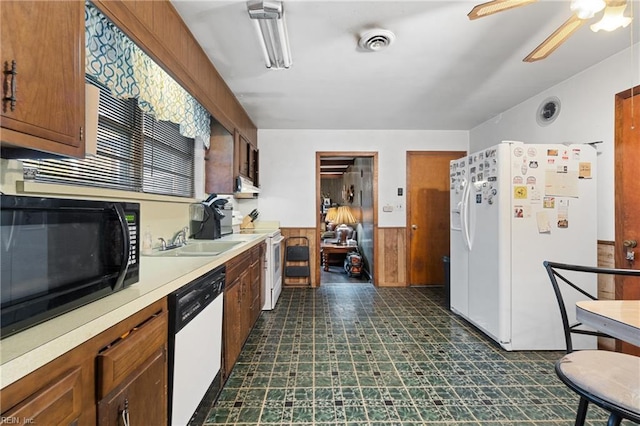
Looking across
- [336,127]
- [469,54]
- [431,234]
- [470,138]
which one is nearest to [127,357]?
[469,54]

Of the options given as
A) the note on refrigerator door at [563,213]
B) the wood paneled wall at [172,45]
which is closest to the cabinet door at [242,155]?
the wood paneled wall at [172,45]

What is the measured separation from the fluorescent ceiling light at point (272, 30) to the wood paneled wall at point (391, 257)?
307 centimetres

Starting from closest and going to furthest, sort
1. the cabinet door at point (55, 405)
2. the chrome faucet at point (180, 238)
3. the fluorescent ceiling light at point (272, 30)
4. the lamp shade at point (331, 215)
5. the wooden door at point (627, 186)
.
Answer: the cabinet door at point (55, 405)
the fluorescent ceiling light at point (272, 30)
the wooden door at point (627, 186)
the chrome faucet at point (180, 238)
the lamp shade at point (331, 215)

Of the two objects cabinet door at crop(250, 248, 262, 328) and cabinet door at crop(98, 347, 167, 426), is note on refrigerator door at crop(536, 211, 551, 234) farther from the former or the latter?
cabinet door at crop(98, 347, 167, 426)

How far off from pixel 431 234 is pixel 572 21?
344cm

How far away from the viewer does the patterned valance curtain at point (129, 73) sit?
1.34 meters

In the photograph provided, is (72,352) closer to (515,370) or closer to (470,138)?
(515,370)

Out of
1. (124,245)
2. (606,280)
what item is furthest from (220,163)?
(606,280)

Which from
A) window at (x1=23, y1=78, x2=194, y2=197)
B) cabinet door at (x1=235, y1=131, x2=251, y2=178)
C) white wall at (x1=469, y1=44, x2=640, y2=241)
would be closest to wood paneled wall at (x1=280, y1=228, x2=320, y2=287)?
cabinet door at (x1=235, y1=131, x2=251, y2=178)

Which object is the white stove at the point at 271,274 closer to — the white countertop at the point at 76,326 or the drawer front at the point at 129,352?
the white countertop at the point at 76,326

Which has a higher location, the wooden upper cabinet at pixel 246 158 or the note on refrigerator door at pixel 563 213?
the wooden upper cabinet at pixel 246 158

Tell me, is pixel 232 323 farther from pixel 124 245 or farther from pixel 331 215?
pixel 331 215

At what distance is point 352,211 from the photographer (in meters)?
7.33

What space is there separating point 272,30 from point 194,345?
1.90m
